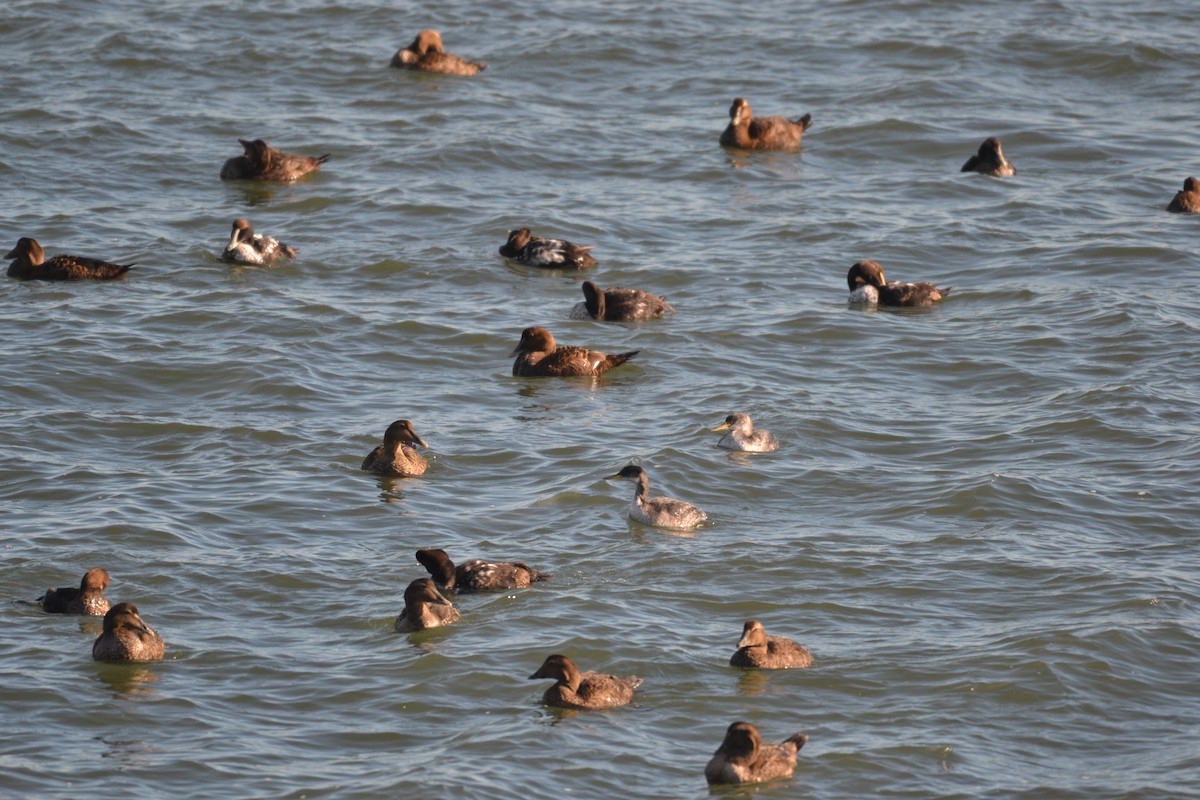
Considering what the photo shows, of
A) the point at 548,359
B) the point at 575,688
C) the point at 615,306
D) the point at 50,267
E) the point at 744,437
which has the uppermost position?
the point at 50,267

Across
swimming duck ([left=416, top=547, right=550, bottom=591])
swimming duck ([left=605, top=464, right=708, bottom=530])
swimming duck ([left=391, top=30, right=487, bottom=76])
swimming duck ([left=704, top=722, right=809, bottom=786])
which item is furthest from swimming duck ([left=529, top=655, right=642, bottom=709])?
swimming duck ([left=391, top=30, right=487, bottom=76])

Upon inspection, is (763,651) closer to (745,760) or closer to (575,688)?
(575,688)

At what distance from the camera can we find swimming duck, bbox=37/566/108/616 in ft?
42.3

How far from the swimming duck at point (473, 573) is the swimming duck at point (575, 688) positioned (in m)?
1.66

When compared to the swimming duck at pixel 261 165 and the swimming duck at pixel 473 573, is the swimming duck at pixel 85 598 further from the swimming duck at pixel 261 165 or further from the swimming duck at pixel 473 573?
the swimming duck at pixel 261 165

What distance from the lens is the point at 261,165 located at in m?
24.6

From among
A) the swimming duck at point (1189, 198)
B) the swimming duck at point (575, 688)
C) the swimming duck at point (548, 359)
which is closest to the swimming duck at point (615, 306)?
the swimming duck at point (548, 359)

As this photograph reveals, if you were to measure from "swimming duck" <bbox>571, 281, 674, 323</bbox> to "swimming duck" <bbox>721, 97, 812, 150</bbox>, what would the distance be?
716cm

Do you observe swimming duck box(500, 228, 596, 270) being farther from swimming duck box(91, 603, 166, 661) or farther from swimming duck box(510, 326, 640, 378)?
swimming duck box(91, 603, 166, 661)

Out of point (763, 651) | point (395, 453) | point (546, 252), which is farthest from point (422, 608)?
point (546, 252)

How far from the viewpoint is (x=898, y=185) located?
25.7 meters

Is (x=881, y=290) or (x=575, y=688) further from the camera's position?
(x=881, y=290)

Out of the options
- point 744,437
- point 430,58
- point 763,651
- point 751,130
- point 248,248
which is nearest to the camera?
point 763,651

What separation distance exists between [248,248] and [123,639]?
9947mm
